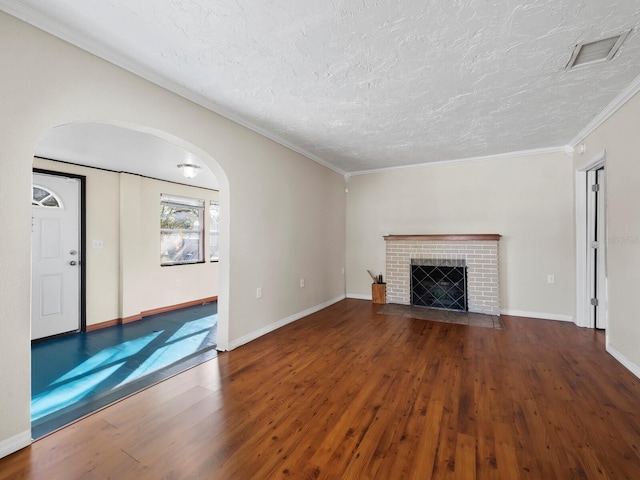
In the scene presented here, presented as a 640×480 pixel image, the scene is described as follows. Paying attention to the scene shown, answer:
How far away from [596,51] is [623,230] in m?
1.61

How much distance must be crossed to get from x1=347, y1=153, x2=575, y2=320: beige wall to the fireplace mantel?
6.9 inches

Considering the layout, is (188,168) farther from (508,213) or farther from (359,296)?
(508,213)

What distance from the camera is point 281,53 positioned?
1.97 m

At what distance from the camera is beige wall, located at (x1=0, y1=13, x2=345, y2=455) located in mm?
1548

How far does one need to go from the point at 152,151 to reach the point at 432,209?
4234 mm

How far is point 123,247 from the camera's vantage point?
14.3 feet

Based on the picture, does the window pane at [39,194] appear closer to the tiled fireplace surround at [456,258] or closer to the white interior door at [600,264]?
the tiled fireplace surround at [456,258]

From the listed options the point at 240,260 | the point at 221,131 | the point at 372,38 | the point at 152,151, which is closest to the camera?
the point at 372,38

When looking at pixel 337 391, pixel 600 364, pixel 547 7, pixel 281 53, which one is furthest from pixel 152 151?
pixel 600 364

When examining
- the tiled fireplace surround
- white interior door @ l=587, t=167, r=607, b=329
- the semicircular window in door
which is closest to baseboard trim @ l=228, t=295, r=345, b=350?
the tiled fireplace surround

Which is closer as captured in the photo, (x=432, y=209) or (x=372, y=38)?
(x=372, y=38)

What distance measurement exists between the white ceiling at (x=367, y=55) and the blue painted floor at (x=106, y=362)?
246cm

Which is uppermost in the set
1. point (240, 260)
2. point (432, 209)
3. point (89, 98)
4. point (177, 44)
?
point (177, 44)

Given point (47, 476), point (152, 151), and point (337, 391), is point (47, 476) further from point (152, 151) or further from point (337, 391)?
point (152, 151)
